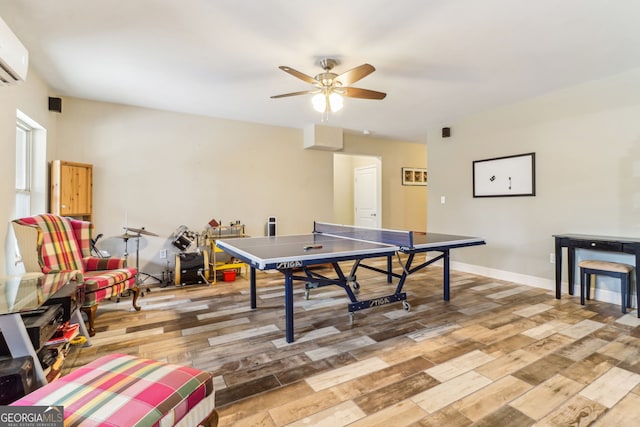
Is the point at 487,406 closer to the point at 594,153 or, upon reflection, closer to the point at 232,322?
the point at 232,322

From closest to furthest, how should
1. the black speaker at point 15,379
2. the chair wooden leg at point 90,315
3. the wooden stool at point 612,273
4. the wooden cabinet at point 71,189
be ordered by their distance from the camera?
the black speaker at point 15,379 → the chair wooden leg at point 90,315 → the wooden stool at point 612,273 → the wooden cabinet at point 71,189

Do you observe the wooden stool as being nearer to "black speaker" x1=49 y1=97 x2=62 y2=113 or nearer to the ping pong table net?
the ping pong table net

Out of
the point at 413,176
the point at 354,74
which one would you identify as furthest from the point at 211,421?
the point at 413,176

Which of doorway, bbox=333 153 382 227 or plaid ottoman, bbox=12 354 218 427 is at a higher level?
doorway, bbox=333 153 382 227

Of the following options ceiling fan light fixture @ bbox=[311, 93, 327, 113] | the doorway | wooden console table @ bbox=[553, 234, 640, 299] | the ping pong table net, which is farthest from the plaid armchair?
the doorway

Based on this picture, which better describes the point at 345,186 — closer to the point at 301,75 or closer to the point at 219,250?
the point at 219,250

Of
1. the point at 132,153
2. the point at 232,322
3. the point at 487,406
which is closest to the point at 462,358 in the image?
the point at 487,406

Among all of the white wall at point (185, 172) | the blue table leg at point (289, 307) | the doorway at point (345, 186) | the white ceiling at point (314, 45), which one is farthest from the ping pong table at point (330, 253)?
the doorway at point (345, 186)

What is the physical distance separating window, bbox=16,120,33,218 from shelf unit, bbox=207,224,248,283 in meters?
2.02

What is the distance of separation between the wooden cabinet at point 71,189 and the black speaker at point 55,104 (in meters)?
0.62

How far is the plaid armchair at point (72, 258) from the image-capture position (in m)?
2.59

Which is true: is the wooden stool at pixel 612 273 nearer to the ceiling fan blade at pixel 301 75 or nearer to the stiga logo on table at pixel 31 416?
the ceiling fan blade at pixel 301 75

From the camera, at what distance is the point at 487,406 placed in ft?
5.43

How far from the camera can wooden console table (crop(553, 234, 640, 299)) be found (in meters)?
2.93
